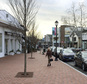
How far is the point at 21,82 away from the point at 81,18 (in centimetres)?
3409

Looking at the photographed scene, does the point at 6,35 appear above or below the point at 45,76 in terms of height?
above

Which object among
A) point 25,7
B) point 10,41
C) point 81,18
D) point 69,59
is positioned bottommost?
point 69,59

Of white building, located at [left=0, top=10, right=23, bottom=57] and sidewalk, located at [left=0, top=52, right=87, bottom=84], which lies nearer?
sidewalk, located at [left=0, top=52, right=87, bottom=84]

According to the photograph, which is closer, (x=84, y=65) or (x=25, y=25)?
(x=25, y=25)

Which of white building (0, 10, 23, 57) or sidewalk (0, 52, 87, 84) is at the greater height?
white building (0, 10, 23, 57)

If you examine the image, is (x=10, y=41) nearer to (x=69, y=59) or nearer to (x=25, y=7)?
(x=69, y=59)

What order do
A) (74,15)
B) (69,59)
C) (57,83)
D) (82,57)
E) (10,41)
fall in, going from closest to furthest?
1. (57,83)
2. (82,57)
3. (69,59)
4. (10,41)
5. (74,15)

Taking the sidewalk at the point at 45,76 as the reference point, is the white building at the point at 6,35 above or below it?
above

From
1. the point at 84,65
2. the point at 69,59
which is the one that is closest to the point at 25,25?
the point at 84,65

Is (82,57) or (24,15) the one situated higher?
(24,15)

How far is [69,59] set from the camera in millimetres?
19547

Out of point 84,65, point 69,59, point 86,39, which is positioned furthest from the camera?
point 86,39

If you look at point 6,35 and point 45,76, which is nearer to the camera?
point 45,76

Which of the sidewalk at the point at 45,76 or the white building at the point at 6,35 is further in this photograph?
the white building at the point at 6,35
